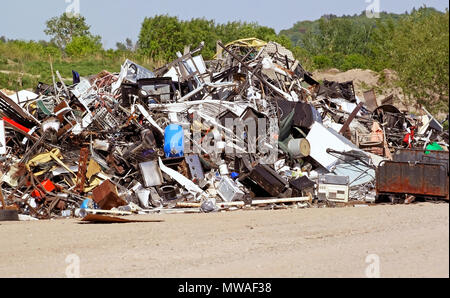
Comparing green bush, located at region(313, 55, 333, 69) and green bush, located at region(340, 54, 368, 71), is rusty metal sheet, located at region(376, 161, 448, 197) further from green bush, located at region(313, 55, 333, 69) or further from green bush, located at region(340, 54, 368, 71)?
green bush, located at region(340, 54, 368, 71)

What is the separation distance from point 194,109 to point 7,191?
409 cm

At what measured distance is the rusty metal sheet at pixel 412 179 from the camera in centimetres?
1066

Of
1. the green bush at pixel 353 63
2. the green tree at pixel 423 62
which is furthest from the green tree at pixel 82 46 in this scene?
the green tree at pixel 423 62

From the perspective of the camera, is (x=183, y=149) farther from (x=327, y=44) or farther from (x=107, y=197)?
(x=327, y=44)

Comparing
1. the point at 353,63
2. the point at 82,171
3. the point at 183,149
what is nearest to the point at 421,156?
the point at 183,149

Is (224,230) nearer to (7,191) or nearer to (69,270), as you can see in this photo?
(69,270)

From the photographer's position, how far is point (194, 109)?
14227 mm

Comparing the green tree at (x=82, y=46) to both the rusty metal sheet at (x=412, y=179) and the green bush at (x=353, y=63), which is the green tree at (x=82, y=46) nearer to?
the green bush at (x=353, y=63)

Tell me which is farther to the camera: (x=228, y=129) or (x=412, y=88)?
(x=412, y=88)

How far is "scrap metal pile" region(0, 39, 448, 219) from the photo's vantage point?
12664 millimetres

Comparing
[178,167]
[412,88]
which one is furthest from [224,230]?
[412,88]

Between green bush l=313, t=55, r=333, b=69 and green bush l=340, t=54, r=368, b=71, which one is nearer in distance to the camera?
green bush l=313, t=55, r=333, b=69

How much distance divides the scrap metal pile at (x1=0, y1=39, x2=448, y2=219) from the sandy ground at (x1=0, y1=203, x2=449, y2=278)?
1.32 meters

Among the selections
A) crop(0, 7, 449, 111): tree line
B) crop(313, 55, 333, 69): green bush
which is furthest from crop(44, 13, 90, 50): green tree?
crop(313, 55, 333, 69): green bush
